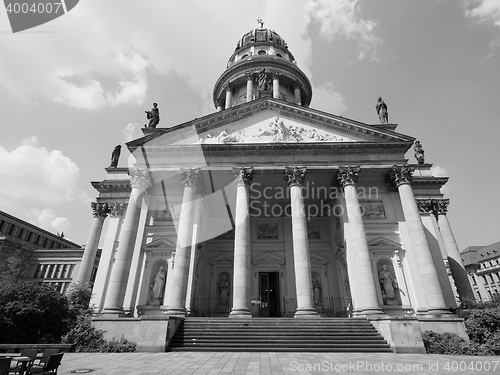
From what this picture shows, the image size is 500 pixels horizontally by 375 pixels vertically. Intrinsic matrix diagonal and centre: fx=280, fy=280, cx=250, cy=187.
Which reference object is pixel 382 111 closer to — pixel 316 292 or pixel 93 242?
pixel 316 292

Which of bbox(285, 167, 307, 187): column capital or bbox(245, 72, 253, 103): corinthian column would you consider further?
bbox(245, 72, 253, 103): corinthian column

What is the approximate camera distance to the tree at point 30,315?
1494 cm

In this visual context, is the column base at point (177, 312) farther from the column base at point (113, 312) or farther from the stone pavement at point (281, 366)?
the stone pavement at point (281, 366)

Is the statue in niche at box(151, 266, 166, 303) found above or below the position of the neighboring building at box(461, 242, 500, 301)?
below

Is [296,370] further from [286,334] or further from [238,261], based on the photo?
[238,261]

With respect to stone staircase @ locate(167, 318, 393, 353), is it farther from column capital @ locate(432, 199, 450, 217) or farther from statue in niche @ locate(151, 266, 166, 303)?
column capital @ locate(432, 199, 450, 217)

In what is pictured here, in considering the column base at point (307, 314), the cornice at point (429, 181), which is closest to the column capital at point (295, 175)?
the column base at point (307, 314)

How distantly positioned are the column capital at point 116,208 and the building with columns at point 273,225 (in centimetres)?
10

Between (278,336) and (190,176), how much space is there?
41.7 ft

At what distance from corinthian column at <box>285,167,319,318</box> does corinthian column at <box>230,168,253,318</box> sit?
312 centimetres

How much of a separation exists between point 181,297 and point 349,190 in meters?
14.1

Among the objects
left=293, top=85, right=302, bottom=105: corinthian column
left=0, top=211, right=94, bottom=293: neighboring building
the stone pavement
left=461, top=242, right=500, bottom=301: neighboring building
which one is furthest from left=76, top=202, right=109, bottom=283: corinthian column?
left=461, top=242, right=500, bottom=301: neighboring building

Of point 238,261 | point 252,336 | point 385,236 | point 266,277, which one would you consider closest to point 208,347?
point 252,336

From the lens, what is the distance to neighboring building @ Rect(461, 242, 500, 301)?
70719 mm
